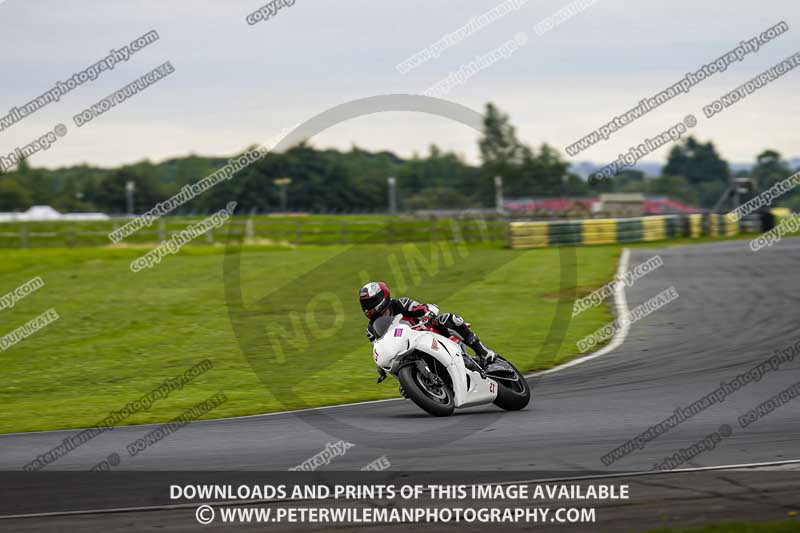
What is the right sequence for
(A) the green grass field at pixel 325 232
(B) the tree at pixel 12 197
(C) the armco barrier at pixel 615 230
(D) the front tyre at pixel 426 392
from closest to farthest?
1. (D) the front tyre at pixel 426 392
2. (C) the armco barrier at pixel 615 230
3. (A) the green grass field at pixel 325 232
4. (B) the tree at pixel 12 197

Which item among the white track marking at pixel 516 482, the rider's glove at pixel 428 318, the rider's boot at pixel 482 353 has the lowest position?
the white track marking at pixel 516 482

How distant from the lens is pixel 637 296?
22625 mm

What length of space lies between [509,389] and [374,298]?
1909 millimetres

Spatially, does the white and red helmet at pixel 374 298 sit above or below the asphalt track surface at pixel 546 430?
above

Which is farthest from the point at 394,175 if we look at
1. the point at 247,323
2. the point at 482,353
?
the point at 482,353

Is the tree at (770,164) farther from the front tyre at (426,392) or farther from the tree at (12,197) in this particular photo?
the front tyre at (426,392)

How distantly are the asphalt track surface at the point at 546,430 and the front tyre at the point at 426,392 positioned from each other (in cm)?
15

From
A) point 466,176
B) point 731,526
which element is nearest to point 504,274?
point 731,526

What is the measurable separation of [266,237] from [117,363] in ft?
114

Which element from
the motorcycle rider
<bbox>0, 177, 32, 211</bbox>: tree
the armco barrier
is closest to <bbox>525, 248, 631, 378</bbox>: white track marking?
the motorcycle rider

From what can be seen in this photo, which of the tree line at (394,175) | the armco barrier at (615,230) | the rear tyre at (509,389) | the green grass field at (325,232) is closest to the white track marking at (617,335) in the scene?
the rear tyre at (509,389)

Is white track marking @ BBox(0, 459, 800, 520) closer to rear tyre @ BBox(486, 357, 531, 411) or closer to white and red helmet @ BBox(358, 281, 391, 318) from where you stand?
rear tyre @ BBox(486, 357, 531, 411)

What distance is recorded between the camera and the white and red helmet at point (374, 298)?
1039 centimetres

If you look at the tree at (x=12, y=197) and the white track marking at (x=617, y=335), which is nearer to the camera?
the white track marking at (x=617, y=335)
